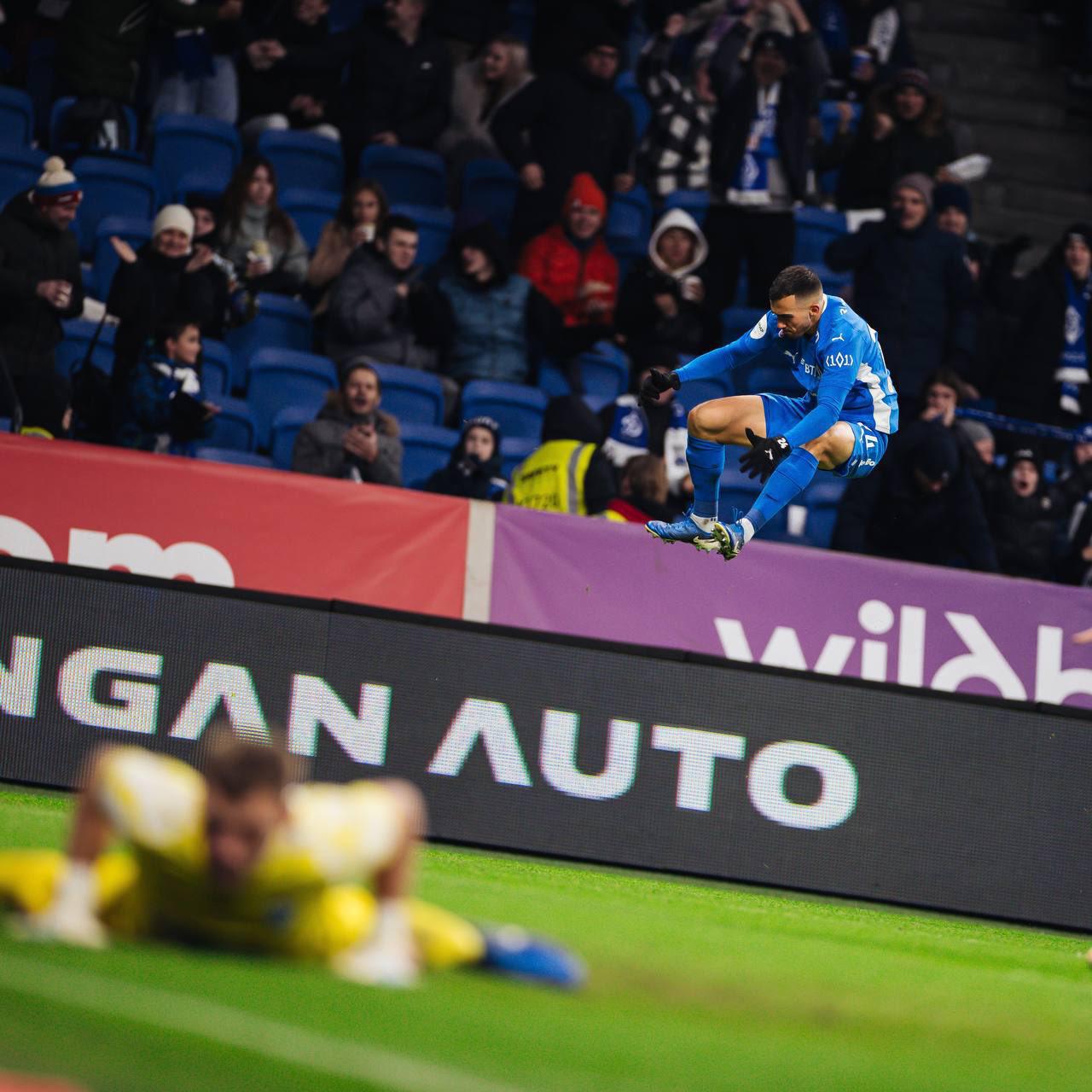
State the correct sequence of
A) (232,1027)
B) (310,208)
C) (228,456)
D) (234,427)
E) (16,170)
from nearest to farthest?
(232,1027)
(228,456)
(234,427)
(16,170)
(310,208)

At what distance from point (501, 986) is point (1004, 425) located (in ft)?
37.9

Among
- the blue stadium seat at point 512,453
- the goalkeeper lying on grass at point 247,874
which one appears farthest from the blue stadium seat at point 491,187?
the goalkeeper lying on grass at point 247,874

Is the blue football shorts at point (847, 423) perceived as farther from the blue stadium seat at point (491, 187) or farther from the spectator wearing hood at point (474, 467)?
the blue stadium seat at point (491, 187)

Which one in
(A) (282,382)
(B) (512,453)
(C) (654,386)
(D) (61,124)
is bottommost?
(B) (512,453)

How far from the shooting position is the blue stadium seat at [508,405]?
14.8 m

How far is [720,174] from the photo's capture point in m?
16.9

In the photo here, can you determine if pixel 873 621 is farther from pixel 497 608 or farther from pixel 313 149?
pixel 313 149

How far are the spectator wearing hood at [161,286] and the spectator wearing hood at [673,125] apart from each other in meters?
4.89

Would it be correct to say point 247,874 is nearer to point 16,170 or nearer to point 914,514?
point 914,514

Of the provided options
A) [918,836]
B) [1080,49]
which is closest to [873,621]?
[918,836]

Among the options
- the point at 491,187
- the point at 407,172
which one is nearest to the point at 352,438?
the point at 407,172

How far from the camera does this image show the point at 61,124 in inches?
603

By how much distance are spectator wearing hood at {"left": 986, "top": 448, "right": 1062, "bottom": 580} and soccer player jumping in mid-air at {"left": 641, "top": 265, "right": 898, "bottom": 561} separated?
4.28 meters

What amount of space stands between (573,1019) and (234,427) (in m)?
9.25
